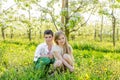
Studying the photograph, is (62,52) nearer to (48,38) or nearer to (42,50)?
(48,38)

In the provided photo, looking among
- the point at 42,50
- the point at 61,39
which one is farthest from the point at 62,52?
the point at 42,50

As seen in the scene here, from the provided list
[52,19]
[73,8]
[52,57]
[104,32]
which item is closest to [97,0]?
[73,8]

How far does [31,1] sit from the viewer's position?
10758 millimetres

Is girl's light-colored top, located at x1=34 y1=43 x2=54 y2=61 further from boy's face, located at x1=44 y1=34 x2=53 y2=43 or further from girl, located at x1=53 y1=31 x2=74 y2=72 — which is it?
girl, located at x1=53 y1=31 x2=74 y2=72

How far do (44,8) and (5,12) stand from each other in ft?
15.6

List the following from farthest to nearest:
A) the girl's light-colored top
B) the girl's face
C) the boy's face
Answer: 1. the girl's light-colored top
2. the boy's face
3. the girl's face

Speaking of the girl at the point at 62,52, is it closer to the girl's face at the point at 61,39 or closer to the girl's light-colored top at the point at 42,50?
the girl's face at the point at 61,39

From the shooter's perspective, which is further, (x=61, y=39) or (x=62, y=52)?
(x=62, y=52)

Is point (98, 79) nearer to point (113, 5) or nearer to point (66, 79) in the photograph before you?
point (66, 79)

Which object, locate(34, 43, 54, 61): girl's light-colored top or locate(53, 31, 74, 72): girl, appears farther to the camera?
locate(34, 43, 54, 61): girl's light-colored top

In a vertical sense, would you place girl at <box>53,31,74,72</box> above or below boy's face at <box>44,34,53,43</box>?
below

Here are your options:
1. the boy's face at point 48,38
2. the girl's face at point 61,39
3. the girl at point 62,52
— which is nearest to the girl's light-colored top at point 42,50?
the boy's face at point 48,38

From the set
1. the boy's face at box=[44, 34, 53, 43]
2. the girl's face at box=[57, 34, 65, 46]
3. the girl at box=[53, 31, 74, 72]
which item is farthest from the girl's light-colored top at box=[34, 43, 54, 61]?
the girl's face at box=[57, 34, 65, 46]

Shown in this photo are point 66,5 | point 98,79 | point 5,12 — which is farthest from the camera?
point 5,12
